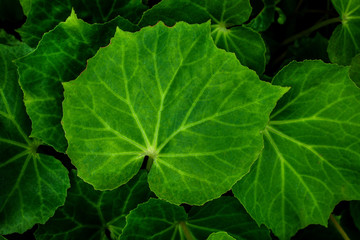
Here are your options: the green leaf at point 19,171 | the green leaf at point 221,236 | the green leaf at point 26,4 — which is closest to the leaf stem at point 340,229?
the green leaf at point 221,236

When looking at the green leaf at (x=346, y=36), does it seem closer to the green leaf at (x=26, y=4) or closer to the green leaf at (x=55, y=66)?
the green leaf at (x=55, y=66)

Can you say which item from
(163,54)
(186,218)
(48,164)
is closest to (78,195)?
(48,164)

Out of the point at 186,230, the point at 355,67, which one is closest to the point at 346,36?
the point at 355,67

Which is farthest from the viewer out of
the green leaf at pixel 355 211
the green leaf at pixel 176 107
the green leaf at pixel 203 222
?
the green leaf at pixel 355 211

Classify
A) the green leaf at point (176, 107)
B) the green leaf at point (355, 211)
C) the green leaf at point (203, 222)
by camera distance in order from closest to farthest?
the green leaf at point (176, 107) → the green leaf at point (203, 222) → the green leaf at point (355, 211)

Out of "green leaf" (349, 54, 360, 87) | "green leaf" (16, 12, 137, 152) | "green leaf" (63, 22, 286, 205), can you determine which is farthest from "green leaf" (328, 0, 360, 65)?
"green leaf" (16, 12, 137, 152)

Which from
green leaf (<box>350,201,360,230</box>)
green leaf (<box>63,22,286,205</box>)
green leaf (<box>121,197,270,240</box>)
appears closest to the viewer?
green leaf (<box>63,22,286,205</box>)

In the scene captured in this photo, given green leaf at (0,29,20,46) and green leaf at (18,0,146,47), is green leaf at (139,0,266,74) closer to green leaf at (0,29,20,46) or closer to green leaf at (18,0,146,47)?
green leaf at (18,0,146,47)

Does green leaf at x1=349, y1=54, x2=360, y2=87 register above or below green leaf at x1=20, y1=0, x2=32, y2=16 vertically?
above

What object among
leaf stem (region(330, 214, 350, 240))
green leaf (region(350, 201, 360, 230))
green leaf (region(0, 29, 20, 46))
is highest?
green leaf (region(0, 29, 20, 46))
